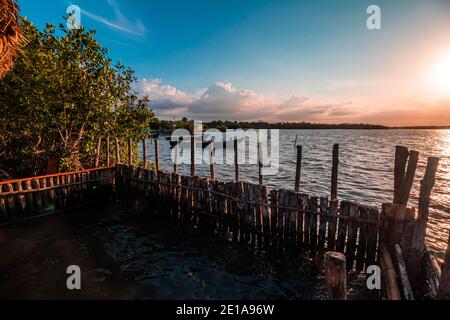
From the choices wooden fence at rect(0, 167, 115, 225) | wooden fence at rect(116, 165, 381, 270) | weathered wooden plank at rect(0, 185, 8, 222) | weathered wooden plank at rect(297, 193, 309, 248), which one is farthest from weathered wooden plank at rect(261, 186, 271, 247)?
weathered wooden plank at rect(0, 185, 8, 222)

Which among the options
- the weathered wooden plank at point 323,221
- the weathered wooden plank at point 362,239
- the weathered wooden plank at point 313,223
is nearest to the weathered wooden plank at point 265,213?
the weathered wooden plank at point 313,223

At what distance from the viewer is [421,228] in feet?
18.3

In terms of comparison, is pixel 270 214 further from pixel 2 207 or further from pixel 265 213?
pixel 2 207

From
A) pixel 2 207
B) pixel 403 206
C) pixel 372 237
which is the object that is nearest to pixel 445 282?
pixel 403 206

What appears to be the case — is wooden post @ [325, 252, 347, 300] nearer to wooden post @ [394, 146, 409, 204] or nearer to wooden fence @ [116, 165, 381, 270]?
wooden fence @ [116, 165, 381, 270]

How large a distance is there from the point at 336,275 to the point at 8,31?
11611mm

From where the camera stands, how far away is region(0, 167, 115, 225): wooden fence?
10102 millimetres

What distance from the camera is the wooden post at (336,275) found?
3.83 meters

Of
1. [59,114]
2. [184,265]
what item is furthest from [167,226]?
[59,114]

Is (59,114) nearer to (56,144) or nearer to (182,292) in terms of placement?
(56,144)

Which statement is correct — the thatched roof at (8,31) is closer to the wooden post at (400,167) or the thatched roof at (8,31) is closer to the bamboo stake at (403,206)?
the bamboo stake at (403,206)

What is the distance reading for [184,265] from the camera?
735 centimetres

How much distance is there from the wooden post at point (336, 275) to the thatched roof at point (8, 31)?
1109 centimetres
